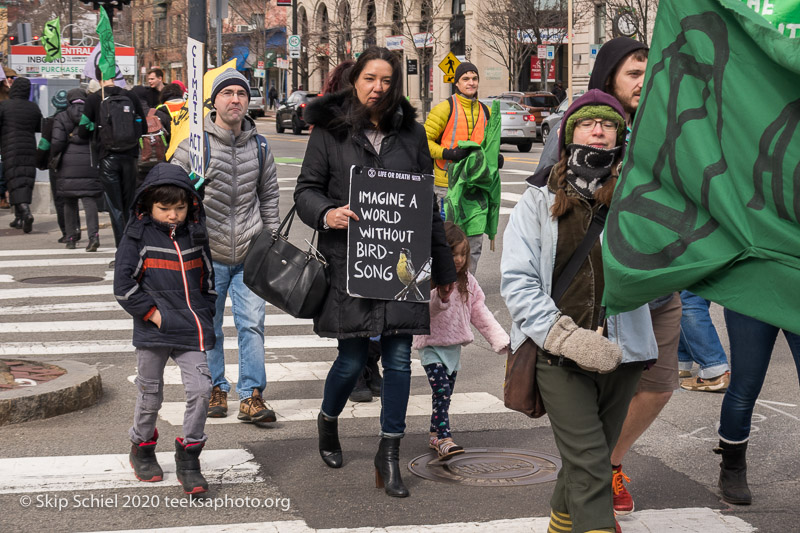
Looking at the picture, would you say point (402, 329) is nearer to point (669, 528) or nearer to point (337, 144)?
point (337, 144)

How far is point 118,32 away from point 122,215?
266 ft

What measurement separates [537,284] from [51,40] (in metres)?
28.4

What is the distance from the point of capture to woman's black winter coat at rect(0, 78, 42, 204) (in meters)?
15.8

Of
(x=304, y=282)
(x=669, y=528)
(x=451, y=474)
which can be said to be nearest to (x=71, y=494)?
(x=304, y=282)

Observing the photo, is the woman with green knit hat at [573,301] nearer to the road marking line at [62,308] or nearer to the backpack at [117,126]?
the road marking line at [62,308]

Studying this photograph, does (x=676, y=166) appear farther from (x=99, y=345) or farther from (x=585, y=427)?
(x=99, y=345)

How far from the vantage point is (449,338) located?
20.0 feet

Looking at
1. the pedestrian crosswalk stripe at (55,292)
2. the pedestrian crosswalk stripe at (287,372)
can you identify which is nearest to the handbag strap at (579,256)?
the pedestrian crosswalk stripe at (287,372)

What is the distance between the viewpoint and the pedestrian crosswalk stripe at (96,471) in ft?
17.7

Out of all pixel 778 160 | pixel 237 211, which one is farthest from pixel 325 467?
pixel 778 160

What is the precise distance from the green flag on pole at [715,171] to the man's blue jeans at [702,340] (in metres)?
3.71

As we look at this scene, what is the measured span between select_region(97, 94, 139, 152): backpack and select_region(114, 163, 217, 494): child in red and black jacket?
23.8ft

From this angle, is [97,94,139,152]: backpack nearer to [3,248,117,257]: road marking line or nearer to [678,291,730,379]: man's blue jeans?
[3,248,117,257]: road marking line

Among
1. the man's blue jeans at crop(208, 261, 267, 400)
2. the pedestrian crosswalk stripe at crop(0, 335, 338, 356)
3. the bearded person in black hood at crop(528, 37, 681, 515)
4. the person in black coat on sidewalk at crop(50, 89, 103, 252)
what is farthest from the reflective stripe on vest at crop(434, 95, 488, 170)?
the person in black coat on sidewalk at crop(50, 89, 103, 252)
